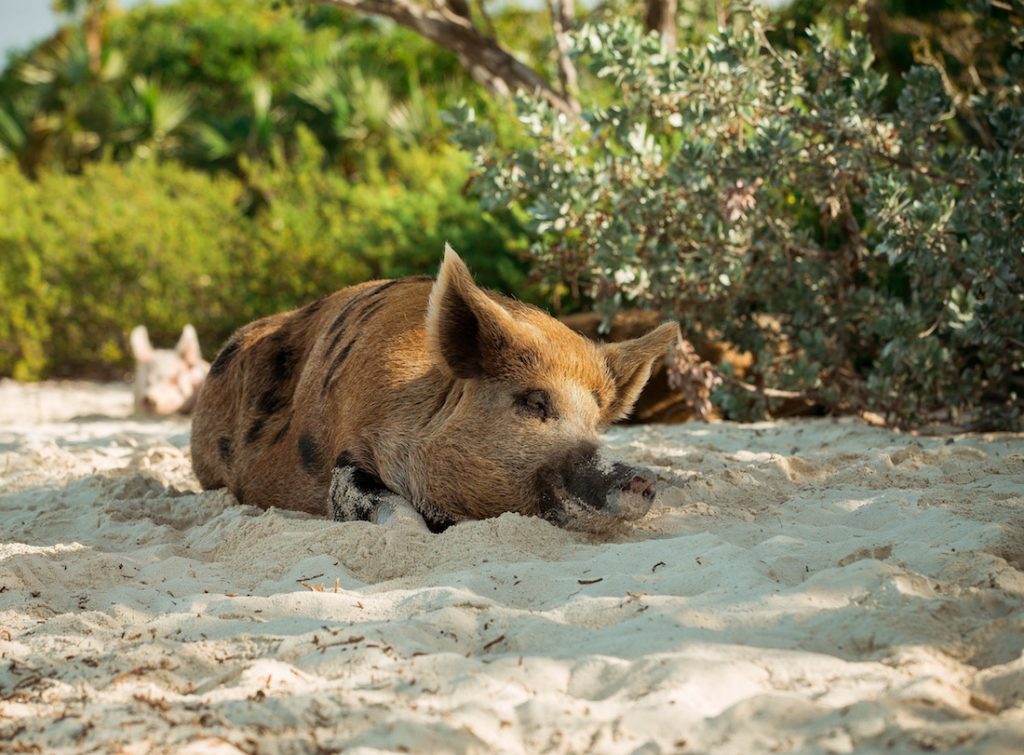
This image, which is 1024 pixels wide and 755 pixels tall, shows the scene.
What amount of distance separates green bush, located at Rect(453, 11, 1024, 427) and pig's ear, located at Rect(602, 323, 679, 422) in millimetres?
1649

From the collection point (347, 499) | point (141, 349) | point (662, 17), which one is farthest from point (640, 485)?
point (141, 349)

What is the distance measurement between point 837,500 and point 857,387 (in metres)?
2.63

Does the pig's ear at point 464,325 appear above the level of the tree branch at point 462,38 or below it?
below

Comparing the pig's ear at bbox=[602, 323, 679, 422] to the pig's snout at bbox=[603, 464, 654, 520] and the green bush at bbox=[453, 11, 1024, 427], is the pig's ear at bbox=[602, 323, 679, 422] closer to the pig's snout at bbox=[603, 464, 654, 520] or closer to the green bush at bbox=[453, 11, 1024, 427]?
the pig's snout at bbox=[603, 464, 654, 520]

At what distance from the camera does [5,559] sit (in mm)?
3939

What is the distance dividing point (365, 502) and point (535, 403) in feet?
2.49

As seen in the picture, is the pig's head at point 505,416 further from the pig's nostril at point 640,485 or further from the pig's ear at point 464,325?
the pig's nostril at point 640,485

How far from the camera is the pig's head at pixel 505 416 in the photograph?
4.27 meters

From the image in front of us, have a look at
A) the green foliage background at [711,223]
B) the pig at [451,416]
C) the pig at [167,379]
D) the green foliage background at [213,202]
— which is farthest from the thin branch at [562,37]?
the pig at [451,416]

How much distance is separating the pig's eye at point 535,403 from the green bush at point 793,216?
2.35m

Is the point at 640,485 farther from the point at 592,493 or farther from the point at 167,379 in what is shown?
the point at 167,379

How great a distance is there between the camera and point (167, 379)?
1080 centimetres

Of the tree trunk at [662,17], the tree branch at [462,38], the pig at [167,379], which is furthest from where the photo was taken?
the pig at [167,379]

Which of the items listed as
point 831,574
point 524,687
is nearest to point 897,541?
point 831,574
